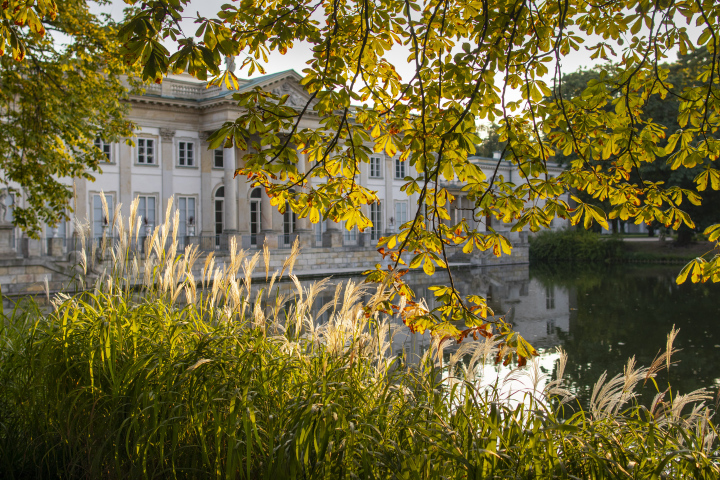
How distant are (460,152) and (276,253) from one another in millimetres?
22957

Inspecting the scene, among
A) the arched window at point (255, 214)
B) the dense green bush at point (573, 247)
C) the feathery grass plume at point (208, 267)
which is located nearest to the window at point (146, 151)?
the arched window at point (255, 214)

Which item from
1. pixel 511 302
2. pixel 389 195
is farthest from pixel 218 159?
pixel 511 302

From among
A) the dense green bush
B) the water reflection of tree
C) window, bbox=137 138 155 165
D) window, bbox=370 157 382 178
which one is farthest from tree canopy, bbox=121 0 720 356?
the dense green bush

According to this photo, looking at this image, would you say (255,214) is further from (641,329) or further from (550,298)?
(641,329)

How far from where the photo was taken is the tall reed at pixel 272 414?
257cm

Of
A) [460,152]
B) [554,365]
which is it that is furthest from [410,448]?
[554,365]

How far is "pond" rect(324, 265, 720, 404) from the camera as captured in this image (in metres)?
8.22

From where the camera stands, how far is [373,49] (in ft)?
11.2

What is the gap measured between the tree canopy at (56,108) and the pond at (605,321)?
18.2ft

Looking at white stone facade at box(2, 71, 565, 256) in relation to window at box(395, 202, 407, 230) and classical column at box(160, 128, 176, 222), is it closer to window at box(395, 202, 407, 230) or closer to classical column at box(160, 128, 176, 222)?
classical column at box(160, 128, 176, 222)

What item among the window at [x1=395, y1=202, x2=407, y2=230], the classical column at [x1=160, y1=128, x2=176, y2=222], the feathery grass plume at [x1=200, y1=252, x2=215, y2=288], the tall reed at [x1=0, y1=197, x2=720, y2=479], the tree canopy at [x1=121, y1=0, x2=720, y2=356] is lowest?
the tall reed at [x1=0, y1=197, x2=720, y2=479]

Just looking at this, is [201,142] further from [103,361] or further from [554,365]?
[103,361]

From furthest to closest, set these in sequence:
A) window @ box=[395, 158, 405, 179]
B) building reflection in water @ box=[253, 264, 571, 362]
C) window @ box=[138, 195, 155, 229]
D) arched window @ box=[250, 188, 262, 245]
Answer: window @ box=[395, 158, 405, 179]
arched window @ box=[250, 188, 262, 245]
window @ box=[138, 195, 155, 229]
building reflection in water @ box=[253, 264, 571, 362]

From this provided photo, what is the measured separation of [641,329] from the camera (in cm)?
1195
